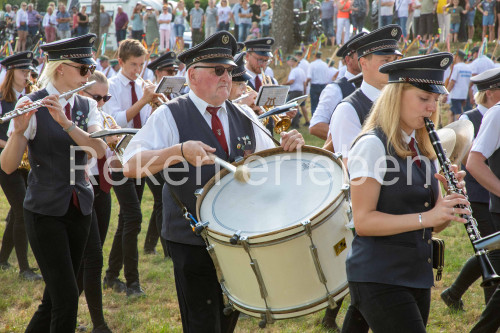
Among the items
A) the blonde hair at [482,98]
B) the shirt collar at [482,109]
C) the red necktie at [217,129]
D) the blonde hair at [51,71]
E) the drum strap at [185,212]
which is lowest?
the drum strap at [185,212]

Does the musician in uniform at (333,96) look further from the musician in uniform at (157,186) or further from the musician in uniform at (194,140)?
the musician in uniform at (194,140)

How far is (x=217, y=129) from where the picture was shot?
3721 millimetres

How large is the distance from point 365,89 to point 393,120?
1549 millimetres

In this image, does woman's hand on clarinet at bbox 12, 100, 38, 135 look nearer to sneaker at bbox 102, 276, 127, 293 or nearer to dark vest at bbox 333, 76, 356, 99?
sneaker at bbox 102, 276, 127, 293

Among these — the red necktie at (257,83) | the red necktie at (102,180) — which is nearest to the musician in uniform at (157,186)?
the red necktie at (102,180)

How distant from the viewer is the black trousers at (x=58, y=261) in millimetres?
4059

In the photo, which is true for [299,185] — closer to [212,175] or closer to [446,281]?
[212,175]

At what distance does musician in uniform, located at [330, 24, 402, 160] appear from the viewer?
14.8ft

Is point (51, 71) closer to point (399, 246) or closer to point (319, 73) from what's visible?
point (399, 246)

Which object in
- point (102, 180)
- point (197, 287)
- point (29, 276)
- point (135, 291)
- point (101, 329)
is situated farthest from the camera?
point (29, 276)

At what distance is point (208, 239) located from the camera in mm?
3371

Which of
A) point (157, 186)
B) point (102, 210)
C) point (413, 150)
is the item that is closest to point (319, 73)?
point (157, 186)

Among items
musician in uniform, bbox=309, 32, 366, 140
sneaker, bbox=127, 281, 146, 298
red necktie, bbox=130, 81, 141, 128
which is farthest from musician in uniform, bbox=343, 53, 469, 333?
red necktie, bbox=130, 81, 141, 128

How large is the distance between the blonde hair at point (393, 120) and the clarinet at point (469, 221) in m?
0.13
